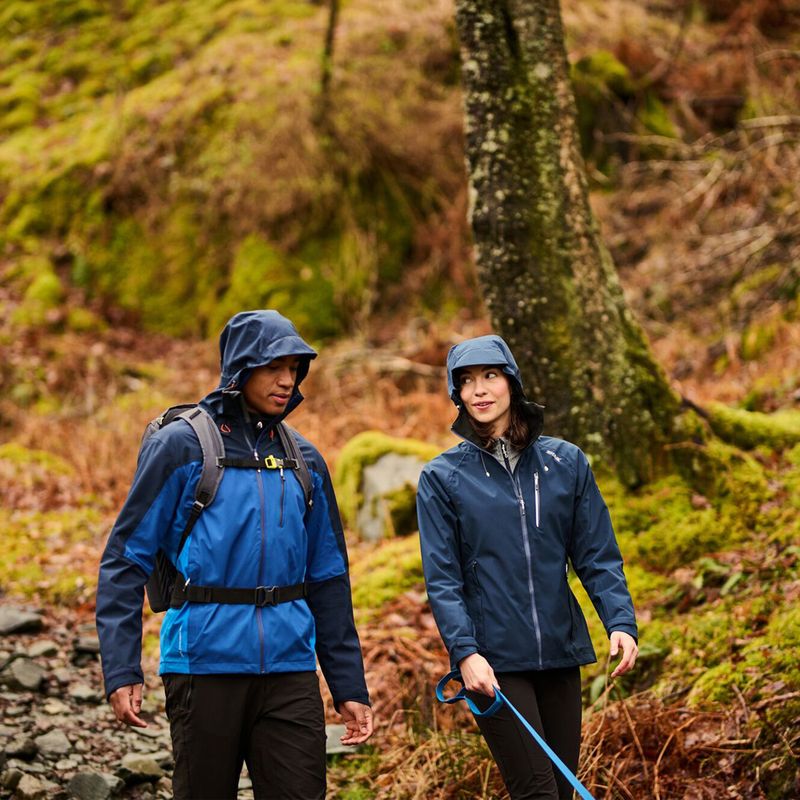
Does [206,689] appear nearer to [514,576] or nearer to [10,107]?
[514,576]

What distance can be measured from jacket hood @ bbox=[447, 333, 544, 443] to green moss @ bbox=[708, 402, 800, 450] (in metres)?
3.41

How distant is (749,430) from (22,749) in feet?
16.7

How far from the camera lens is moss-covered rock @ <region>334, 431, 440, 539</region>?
8.27 m

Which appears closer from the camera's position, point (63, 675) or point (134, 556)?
point (134, 556)

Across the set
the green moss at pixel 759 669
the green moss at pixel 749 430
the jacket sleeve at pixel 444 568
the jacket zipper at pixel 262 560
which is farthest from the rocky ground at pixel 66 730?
the green moss at pixel 749 430

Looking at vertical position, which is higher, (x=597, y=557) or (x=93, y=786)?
(x=597, y=557)

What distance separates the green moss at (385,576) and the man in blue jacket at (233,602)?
3.34 metres

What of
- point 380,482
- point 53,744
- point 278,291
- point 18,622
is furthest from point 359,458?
point 278,291

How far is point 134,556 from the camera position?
330cm

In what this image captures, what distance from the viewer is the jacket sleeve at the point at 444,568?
129 inches

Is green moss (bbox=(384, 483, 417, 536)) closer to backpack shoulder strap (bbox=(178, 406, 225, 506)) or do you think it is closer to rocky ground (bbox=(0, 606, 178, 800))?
rocky ground (bbox=(0, 606, 178, 800))

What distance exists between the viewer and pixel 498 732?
10.8 feet

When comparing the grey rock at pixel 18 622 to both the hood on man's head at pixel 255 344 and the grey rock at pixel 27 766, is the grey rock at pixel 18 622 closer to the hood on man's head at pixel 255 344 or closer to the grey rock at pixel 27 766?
the grey rock at pixel 27 766

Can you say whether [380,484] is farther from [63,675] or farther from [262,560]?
[262,560]
